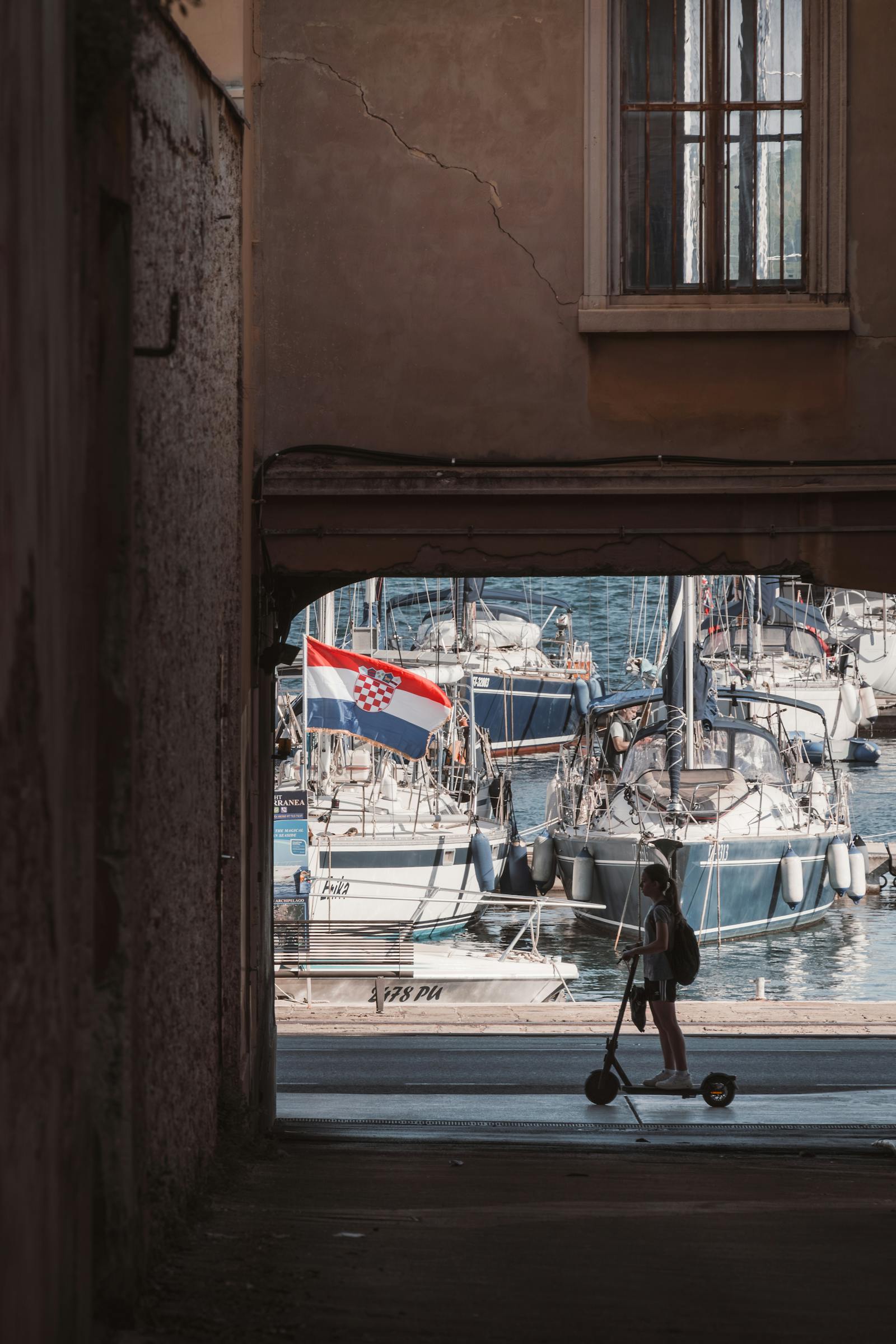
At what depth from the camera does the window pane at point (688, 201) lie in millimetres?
9266

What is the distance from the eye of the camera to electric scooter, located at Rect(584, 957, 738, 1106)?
11188 mm

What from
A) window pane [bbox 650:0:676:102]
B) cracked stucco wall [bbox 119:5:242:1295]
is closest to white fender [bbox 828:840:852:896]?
window pane [bbox 650:0:676:102]

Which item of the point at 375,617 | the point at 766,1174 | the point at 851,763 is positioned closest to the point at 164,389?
the point at 766,1174

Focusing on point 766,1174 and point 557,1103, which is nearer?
point 766,1174

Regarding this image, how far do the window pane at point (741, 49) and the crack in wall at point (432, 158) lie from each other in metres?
1.47

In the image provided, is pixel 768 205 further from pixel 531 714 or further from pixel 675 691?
pixel 531 714

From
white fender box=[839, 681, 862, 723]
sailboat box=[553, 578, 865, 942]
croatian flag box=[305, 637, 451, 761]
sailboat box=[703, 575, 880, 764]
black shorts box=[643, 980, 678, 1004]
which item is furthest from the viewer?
white fender box=[839, 681, 862, 723]

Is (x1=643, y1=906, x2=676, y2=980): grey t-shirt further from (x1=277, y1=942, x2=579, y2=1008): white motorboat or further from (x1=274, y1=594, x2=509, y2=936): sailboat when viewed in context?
(x1=274, y1=594, x2=509, y2=936): sailboat

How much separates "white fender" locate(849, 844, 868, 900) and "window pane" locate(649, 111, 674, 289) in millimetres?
28169

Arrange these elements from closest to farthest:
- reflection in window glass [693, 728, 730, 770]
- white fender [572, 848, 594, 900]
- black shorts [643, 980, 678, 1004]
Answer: black shorts [643, 980, 678, 1004] → white fender [572, 848, 594, 900] → reflection in window glass [693, 728, 730, 770]

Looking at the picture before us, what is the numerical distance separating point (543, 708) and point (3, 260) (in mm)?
63822

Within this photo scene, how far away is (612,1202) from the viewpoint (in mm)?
7090

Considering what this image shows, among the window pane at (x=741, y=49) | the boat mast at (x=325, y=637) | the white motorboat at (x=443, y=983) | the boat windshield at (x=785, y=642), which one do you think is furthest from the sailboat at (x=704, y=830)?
the boat windshield at (x=785, y=642)

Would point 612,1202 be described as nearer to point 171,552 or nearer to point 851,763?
point 171,552
